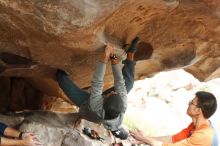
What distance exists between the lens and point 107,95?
5016 mm

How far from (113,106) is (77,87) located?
32.8 inches

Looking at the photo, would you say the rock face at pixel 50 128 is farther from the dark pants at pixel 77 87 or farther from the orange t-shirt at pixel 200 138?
the orange t-shirt at pixel 200 138

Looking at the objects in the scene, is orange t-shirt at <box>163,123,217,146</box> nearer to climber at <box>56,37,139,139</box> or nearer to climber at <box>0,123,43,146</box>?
climber at <box>56,37,139,139</box>

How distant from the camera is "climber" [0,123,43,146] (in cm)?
469

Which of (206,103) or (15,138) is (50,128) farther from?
(206,103)

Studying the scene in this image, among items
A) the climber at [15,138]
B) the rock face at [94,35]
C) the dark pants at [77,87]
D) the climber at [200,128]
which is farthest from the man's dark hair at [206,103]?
the climber at [15,138]

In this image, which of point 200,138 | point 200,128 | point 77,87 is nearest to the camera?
point 200,138

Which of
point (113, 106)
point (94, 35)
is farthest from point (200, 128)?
point (94, 35)

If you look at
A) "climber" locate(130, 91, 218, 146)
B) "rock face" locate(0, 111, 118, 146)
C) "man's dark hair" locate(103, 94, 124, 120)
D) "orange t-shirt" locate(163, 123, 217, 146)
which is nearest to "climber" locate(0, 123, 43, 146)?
"rock face" locate(0, 111, 118, 146)

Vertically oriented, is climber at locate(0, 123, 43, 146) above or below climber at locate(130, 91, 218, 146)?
below

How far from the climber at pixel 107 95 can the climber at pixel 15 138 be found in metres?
0.81

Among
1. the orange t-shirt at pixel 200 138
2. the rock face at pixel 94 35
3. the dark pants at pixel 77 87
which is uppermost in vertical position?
the rock face at pixel 94 35

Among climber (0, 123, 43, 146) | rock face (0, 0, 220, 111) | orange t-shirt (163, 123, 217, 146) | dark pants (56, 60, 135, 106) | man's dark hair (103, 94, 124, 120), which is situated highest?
rock face (0, 0, 220, 111)

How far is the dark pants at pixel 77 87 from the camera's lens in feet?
17.7
